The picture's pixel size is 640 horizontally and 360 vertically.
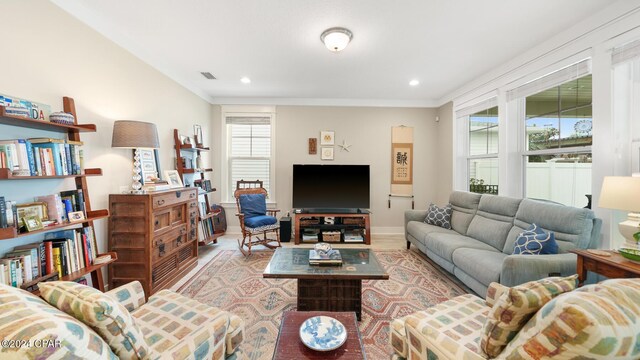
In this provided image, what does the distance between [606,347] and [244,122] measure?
5029 mm

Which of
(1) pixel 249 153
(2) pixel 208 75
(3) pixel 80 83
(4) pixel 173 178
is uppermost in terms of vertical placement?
(2) pixel 208 75

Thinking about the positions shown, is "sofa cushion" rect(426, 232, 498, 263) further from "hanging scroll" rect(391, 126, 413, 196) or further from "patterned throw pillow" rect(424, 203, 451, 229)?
"hanging scroll" rect(391, 126, 413, 196)

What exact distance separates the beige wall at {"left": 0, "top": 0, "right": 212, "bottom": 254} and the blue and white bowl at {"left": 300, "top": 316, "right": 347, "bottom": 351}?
6.80 feet

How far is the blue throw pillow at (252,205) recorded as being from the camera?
4148 millimetres

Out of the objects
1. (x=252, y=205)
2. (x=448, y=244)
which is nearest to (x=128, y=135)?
(x=252, y=205)

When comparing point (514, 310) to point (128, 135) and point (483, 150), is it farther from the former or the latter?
point (483, 150)

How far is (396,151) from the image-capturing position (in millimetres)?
4977

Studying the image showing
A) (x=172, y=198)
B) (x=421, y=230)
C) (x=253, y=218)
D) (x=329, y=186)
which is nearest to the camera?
(x=172, y=198)

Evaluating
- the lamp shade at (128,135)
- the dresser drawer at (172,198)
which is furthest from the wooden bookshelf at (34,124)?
the dresser drawer at (172,198)

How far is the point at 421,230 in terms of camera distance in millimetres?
3533

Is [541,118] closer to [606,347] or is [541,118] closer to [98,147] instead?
[606,347]

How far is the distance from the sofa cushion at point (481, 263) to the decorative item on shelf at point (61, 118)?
3.61 metres

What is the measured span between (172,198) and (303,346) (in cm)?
242

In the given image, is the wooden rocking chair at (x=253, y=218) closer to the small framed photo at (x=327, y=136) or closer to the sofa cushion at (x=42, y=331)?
the small framed photo at (x=327, y=136)
